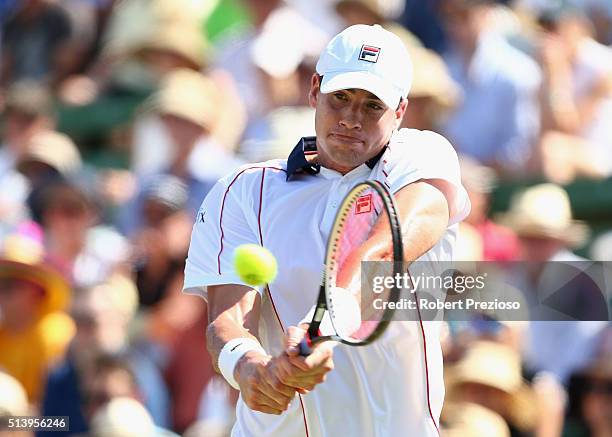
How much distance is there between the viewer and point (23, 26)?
1034cm

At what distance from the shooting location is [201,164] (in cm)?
820

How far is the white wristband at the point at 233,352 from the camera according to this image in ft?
13.3

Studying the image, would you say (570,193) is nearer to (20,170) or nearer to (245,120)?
(245,120)

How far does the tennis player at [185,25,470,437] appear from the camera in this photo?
4230 mm

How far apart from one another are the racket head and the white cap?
30cm

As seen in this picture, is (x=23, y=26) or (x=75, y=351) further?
(x=23, y=26)

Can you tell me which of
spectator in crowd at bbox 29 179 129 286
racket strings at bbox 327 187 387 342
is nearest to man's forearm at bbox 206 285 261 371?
racket strings at bbox 327 187 387 342

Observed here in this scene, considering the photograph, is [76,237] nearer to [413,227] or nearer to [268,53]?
[268,53]

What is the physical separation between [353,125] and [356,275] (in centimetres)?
50

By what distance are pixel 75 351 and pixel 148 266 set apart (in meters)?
0.67

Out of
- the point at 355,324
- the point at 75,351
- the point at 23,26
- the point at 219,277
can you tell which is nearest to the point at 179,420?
the point at 75,351

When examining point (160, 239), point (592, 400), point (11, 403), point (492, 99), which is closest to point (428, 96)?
point (492, 99)

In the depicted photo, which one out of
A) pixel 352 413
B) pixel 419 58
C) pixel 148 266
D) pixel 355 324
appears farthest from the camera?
pixel 419 58

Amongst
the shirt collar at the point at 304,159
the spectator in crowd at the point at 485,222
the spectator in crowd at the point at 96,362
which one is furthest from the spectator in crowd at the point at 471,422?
the shirt collar at the point at 304,159
